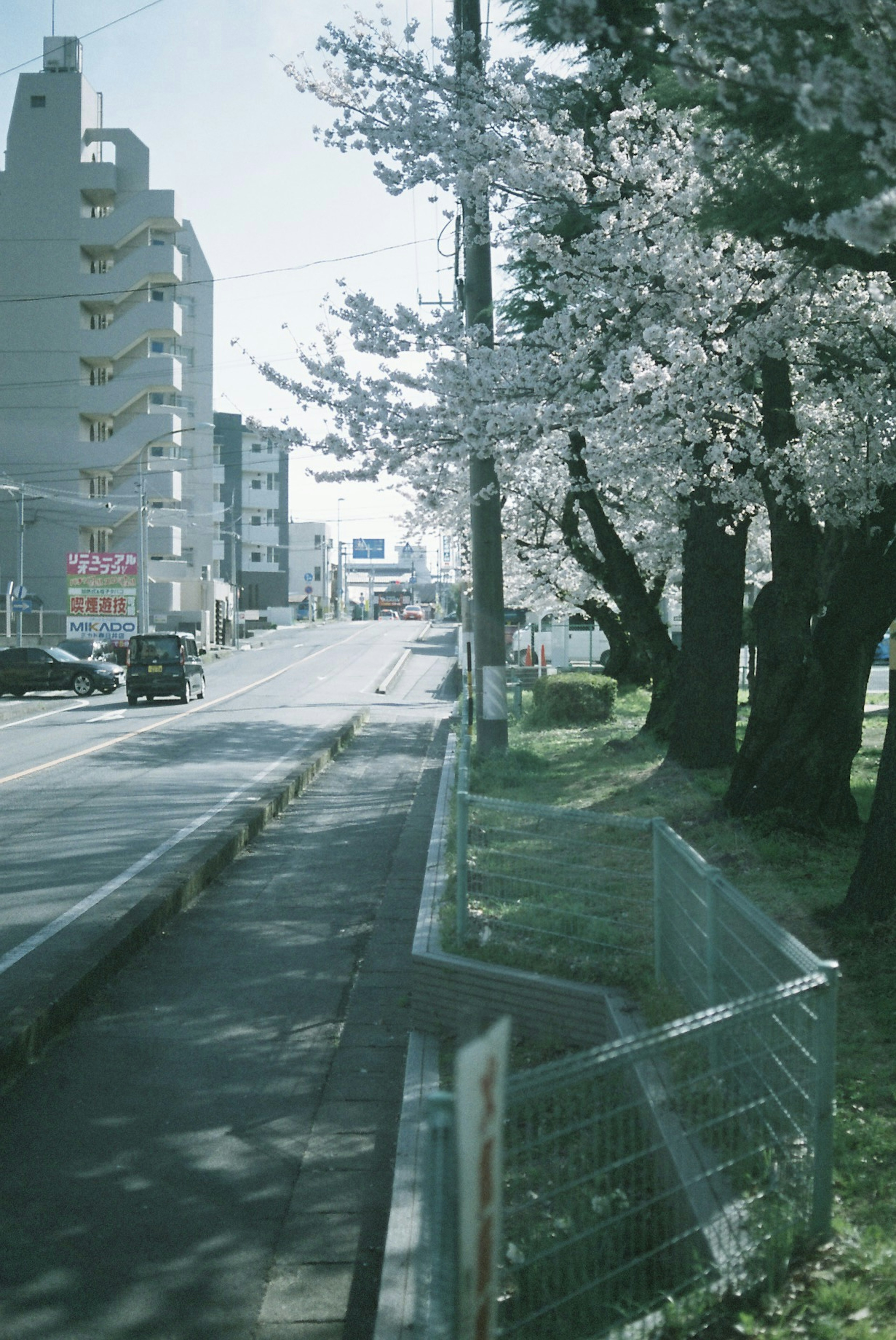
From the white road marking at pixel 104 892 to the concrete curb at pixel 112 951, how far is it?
419 millimetres

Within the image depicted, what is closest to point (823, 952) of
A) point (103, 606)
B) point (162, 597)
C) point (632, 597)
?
point (632, 597)

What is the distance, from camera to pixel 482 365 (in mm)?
13016

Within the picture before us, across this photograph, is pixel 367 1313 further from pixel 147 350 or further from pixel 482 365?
pixel 147 350

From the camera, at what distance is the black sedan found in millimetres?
38625

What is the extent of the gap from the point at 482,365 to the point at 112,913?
6602mm

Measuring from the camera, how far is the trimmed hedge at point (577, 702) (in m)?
23.9

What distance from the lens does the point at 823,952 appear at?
705 centimetres

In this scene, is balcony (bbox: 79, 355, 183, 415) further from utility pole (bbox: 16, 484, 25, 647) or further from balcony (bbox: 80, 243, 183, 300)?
utility pole (bbox: 16, 484, 25, 647)

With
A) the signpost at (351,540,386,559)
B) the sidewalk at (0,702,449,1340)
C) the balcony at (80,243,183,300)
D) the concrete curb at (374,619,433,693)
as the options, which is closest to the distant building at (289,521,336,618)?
the signpost at (351,540,386,559)

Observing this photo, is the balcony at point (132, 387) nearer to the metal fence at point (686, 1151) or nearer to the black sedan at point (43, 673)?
the black sedan at point (43, 673)

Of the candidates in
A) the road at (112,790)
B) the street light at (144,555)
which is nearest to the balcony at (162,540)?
the street light at (144,555)

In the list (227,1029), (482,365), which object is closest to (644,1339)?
(227,1029)

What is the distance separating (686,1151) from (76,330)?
194 feet

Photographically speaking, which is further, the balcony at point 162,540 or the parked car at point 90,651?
the balcony at point 162,540
